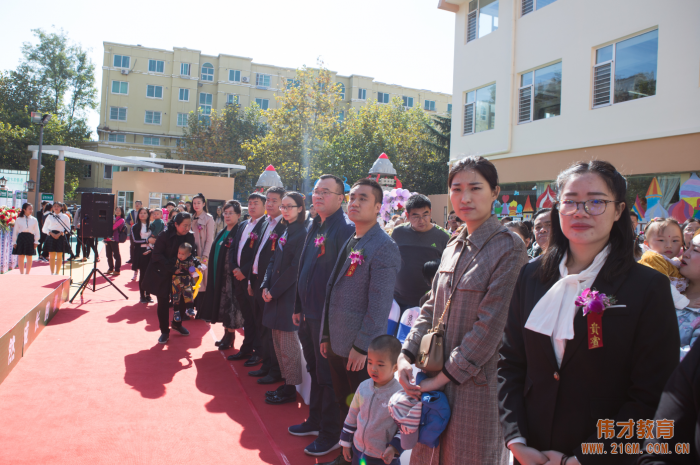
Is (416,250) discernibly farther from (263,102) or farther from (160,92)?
(160,92)

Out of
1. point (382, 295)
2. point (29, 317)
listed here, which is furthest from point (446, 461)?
point (29, 317)

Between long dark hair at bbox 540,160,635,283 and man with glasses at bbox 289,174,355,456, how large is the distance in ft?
6.70

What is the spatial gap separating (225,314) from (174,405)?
6.19 feet

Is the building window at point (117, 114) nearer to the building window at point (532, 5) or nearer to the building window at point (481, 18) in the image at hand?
the building window at point (481, 18)

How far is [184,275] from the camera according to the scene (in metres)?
6.76

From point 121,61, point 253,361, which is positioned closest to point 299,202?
point 253,361

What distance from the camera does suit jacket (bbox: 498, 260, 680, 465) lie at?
4.74 feet

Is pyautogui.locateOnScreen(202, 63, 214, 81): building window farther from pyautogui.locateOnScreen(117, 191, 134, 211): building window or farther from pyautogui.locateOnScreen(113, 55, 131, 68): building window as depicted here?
pyautogui.locateOnScreen(117, 191, 134, 211): building window

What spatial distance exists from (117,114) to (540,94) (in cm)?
3920

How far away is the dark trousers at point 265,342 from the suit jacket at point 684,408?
4445 mm

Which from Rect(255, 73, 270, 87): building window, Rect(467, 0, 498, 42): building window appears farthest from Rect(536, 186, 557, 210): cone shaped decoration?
Rect(255, 73, 270, 87): building window

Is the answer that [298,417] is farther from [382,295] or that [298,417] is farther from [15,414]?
[15,414]

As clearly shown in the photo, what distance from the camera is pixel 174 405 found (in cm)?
452

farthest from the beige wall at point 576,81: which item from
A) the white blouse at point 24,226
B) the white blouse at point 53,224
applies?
the white blouse at point 24,226
